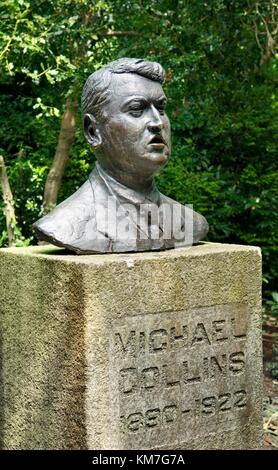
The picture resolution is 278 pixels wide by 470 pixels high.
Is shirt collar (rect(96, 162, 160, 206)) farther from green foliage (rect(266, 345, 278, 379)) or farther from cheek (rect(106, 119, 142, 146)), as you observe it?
green foliage (rect(266, 345, 278, 379))

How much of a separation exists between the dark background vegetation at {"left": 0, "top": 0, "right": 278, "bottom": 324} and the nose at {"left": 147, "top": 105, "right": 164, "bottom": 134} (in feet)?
7.94

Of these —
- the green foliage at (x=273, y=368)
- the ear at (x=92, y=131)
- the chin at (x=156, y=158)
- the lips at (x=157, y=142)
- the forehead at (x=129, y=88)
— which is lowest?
the green foliage at (x=273, y=368)

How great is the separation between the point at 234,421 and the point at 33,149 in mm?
5234

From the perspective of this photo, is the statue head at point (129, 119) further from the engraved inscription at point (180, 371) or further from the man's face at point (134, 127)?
the engraved inscription at point (180, 371)

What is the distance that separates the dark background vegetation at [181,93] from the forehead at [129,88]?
2.31 meters

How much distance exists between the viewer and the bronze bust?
154 inches

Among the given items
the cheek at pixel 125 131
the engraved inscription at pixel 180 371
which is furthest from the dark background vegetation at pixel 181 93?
the engraved inscription at pixel 180 371

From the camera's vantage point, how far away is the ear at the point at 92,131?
410 cm

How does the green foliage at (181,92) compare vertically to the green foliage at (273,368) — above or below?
above

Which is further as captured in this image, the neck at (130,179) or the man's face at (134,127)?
the neck at (130,179)

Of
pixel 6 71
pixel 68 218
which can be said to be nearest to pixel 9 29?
pixel 6 71

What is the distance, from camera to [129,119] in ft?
13.0

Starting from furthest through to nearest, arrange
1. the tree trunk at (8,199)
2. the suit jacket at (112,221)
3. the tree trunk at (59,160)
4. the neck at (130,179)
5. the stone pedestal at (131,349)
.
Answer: the tree trunk at (59,160), the tree trunk at (8,199), the neck at (130,179), the suit jacket at (112,221), the stone pedestal at (131,349)

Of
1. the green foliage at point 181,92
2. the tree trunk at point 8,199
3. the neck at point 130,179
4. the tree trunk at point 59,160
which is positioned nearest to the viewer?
the neck at point 130,179
